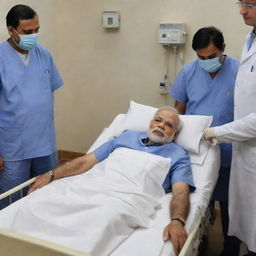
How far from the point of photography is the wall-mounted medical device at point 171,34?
105 inches

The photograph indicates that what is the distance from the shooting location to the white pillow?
202cm

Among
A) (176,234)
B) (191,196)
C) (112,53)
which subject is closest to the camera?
(176,234)

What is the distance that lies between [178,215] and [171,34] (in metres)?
1.70

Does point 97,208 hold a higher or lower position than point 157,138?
lower

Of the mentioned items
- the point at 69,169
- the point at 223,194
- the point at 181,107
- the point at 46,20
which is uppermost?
the point at 46,20

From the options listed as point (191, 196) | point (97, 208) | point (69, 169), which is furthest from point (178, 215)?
point (69, 169)

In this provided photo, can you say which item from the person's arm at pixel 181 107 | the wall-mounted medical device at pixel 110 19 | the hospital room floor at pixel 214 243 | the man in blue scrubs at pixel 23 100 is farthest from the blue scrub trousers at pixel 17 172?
the wall-mounted medical device at pixel 110 19

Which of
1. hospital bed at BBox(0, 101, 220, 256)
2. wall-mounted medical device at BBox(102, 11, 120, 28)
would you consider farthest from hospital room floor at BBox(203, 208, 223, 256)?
wall-mounted medical device at BBox(102, 11, 120, 28)

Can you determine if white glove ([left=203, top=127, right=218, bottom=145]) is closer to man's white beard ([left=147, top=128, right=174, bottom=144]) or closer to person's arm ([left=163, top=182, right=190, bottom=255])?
man's white beard ([left=147, top=128, right=174, bottom=144])

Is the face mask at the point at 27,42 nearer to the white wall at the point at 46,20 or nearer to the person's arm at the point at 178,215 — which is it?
the white wall at the point at 46,20

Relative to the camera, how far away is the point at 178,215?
147 cm

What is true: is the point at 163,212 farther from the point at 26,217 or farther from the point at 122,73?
the point at 122,73

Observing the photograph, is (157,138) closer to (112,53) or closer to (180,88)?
(180,88)

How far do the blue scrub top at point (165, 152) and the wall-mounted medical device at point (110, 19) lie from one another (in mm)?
1302
